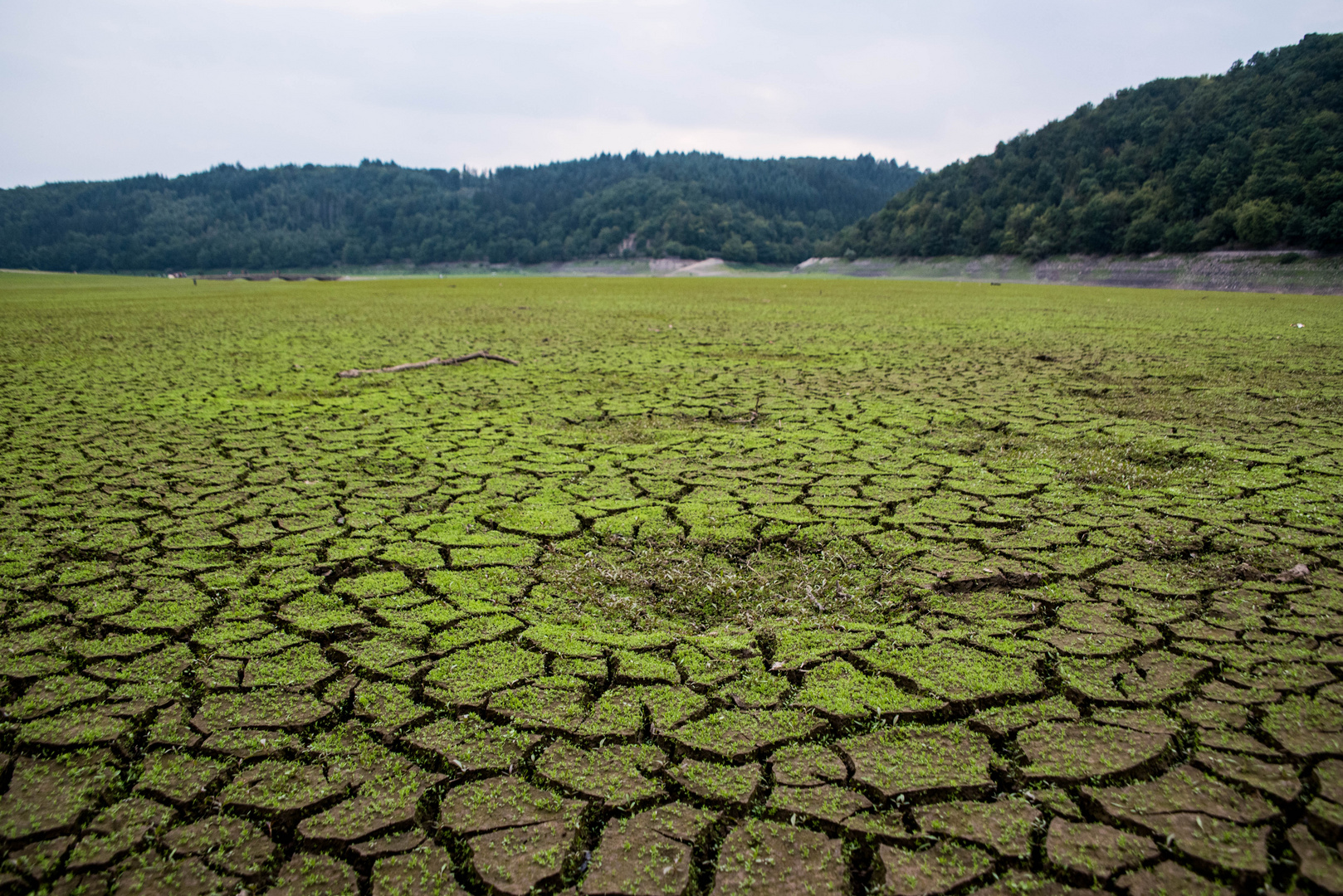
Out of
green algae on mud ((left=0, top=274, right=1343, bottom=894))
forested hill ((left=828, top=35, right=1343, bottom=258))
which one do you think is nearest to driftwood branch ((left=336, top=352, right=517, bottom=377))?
green algae on mud ((left=0, top=274, right=1343, bottom=894))

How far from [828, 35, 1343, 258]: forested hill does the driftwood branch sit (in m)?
45.4

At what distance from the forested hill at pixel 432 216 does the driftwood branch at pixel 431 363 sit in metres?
81.5

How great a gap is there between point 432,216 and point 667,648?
124m

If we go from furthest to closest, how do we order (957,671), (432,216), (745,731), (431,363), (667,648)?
(432,216) → (431,363) → (667,648) → (957,671) → (745,731)

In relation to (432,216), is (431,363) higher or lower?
lower

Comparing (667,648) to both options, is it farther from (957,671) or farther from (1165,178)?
(1165,178)

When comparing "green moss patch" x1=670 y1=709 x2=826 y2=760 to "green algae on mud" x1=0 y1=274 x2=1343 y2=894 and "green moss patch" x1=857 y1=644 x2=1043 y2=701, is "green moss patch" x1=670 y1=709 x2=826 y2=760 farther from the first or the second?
"green moss patch" x1=857 y1=644 x2=1043 y2=701

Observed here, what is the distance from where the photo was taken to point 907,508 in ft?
12.6

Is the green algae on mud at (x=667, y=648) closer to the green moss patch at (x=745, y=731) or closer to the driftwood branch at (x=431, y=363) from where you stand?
the green moss patch at (x=745, y=731)

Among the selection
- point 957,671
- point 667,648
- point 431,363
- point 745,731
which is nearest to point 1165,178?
point 431,363

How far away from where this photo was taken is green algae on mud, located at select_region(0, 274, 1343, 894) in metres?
1.69

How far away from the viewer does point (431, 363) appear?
349 inches

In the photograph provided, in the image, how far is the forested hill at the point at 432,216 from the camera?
318ft

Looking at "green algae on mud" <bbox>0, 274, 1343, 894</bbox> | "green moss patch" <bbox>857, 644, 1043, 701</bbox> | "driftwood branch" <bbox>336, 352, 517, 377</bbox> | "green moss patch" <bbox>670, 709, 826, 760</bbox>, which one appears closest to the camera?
"green algae on mud" <bbox>0, 274, 1343, 894</bbox>
